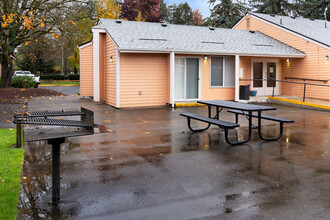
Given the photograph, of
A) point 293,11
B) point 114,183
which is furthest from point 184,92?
point 293,11

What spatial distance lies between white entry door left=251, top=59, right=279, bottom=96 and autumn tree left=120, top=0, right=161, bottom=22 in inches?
1188

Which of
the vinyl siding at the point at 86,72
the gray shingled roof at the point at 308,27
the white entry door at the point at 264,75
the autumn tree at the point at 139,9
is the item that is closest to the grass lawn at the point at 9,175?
the vinyl siding at the point at 86,72

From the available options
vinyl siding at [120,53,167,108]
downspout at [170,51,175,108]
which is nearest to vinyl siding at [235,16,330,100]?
downspout at [170,51,175,108]

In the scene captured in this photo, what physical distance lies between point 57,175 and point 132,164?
187 centimetres

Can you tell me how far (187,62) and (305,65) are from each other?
22.5ft

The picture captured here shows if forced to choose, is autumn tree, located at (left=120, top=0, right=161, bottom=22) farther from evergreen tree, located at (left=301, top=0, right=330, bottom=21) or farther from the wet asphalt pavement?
the wet asphalt pavement

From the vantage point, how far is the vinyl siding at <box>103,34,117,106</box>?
1473 centimetres

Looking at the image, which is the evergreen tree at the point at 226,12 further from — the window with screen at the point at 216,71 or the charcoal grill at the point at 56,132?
the charcoal grill at the point at 56,132

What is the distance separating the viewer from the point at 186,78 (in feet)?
51.4

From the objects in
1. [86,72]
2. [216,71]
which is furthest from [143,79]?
[86,72]

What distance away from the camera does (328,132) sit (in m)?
8.91

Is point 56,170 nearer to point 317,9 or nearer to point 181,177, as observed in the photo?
point 181,177

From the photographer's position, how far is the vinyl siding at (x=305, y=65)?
54.4ft

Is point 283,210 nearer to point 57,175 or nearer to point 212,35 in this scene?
point 57,175
